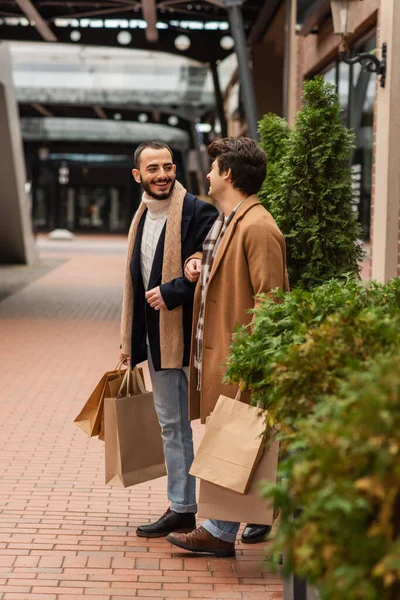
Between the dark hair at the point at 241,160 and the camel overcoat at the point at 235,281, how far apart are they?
9 cm

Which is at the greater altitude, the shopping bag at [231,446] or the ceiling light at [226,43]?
the ceiling light at [226,43]

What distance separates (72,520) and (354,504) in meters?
3.47

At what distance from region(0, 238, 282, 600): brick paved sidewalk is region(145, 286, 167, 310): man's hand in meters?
1.15

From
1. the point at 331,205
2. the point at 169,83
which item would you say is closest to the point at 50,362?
the point at 331,205

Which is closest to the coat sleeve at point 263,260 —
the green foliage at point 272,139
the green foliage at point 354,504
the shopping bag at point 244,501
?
the shopping bag at point 244,501

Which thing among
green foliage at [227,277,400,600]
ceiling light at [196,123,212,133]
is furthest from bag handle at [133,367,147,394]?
ceiling light at [196,123,212,133]

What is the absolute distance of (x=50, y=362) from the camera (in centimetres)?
1072

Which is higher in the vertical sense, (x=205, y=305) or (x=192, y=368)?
(x=205, y=305)

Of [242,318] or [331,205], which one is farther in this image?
[331,205]

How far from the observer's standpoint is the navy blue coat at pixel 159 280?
4.88m

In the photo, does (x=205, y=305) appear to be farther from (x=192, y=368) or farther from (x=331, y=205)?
(x=331, y=205)

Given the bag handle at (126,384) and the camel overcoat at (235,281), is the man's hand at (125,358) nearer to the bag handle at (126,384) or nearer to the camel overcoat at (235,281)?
the bag handle at (126,384)

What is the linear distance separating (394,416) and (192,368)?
277 cm

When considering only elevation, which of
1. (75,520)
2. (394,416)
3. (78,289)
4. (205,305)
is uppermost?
(394,416)
